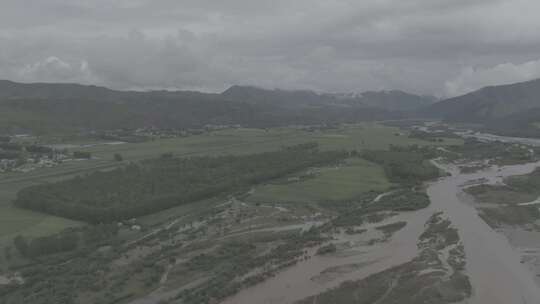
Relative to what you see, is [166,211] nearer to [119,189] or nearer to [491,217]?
[119,189]

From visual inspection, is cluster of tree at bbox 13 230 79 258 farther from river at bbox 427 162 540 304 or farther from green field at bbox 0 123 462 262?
river at bbox 427 162 540 304

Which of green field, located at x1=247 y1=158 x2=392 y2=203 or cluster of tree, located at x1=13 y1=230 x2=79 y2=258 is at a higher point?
green field, located at x1=247 y1=158 x2=392 y2=203

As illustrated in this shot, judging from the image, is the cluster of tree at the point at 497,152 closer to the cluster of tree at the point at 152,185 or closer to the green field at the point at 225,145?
the green field at the point at 225,145

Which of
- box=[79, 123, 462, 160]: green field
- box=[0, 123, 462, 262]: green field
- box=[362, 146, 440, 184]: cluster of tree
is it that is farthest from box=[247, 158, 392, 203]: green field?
box=[79, 123, 462, 160]: green field

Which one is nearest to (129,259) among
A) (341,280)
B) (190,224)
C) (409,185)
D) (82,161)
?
(190,224)

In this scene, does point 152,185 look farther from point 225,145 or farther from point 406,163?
point 225,145

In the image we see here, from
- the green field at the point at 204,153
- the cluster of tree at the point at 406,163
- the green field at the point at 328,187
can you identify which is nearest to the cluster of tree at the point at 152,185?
the green field at the point at 204,153
